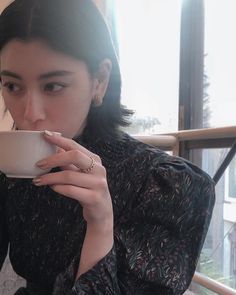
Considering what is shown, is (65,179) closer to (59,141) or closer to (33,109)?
Answer: (59,141)

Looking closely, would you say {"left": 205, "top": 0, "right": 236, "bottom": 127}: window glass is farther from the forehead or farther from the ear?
the forehead

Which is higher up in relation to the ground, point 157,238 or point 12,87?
point 12,87

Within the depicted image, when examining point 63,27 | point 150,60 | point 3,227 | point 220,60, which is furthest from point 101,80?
point 150,60

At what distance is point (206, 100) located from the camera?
1439 millimetres

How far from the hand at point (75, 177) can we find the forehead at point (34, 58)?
164mm

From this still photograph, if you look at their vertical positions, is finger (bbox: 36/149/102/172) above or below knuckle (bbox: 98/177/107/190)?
→ above

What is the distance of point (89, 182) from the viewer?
0.54 metres

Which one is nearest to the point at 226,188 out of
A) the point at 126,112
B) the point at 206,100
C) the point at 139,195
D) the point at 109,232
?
the point at 206,100

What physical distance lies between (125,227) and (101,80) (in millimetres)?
256

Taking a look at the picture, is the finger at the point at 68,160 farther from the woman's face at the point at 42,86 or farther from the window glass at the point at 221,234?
the window glass at the point at 221,234

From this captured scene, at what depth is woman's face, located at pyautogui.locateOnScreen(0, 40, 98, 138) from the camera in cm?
64

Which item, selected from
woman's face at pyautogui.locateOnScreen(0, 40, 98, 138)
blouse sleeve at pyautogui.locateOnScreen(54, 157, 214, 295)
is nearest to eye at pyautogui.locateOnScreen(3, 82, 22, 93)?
woman's face at pyautogui.locateOnScreen(0, 40, 98, 138)

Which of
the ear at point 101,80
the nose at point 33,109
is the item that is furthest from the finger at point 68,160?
the ear at point 101,80

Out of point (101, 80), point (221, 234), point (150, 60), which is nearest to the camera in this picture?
point (101, 80)
